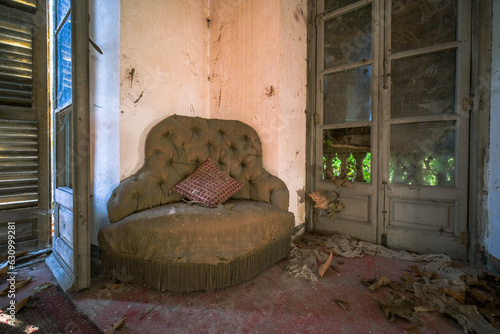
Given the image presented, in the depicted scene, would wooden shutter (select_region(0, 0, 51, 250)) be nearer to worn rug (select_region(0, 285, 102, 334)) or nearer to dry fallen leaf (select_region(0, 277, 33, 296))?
dry fallen leaf (select_region(0, 277, 33, 296))

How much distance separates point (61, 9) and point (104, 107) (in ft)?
2.63

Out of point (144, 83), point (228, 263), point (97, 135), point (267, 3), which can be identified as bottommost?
point (228, 263)

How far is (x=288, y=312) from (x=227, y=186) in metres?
0.92

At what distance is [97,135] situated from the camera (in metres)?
1.73

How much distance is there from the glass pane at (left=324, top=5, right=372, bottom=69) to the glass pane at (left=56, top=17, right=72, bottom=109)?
7.61 feet

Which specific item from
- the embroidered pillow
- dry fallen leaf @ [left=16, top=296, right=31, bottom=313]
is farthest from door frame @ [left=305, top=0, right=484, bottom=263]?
dry fallen leaf @ [left=16, top=296, right=31, bottom=313]

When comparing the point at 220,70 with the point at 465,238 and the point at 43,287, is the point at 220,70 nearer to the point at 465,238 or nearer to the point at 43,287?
the point at 43,287

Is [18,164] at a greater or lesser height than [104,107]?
lesser

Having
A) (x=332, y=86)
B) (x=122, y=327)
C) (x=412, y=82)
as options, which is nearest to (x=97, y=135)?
(x=122, y=327)

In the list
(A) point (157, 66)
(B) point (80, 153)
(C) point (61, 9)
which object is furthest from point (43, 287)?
(C) point (61, 9)

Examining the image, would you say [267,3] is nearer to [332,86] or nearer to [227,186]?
[332,86]

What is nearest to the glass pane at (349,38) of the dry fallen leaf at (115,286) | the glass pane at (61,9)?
the glass pane at (61,9)

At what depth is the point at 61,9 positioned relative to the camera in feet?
5.34

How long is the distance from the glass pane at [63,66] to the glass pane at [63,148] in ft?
0.37
